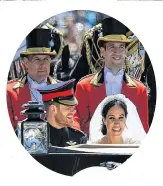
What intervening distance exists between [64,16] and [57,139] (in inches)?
22.3

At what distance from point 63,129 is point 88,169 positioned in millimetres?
218

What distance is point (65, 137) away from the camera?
2285 millimetres

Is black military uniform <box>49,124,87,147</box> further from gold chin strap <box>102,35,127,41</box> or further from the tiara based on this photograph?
gold chin strap <box>102,35,127,41</box>

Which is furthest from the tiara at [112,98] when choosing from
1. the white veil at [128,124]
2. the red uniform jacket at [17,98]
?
the red uniform jacket at [17,98]

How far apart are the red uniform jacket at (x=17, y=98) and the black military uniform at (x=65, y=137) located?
0.16 meters

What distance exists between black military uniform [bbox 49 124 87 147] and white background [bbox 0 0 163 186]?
0.14 meters

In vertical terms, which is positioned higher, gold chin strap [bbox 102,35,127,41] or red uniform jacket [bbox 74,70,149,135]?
gold chin strap [bbox 102,35,127,41]

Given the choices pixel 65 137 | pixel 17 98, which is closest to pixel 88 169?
pixel 65 137

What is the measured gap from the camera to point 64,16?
2242mm

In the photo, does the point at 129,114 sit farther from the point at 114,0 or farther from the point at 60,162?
the point at 114,0

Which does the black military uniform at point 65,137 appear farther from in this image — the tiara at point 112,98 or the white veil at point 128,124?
the tiara at point 112,98

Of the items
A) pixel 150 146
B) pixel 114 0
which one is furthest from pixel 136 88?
pixel 114 0

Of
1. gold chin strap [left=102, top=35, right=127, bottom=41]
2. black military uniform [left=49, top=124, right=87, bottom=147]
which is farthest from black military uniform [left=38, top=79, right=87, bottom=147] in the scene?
gold chin strap [left=102, top=35, right=127, bottom=41]

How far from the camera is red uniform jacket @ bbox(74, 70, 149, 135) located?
7.49 feet
